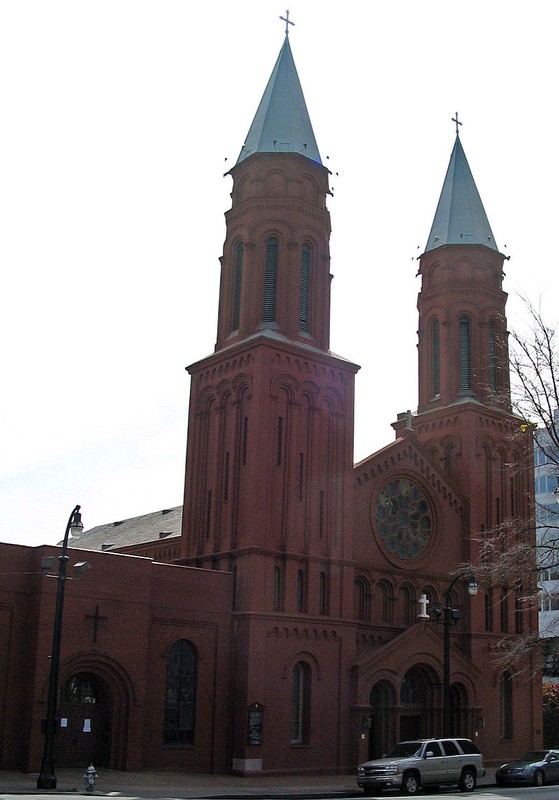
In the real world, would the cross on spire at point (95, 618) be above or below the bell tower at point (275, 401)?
below

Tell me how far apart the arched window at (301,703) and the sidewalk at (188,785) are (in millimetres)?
1673

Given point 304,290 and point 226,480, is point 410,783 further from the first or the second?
point 304,290

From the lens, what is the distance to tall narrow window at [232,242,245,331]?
142 feet

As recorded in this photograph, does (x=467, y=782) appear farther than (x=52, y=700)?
Yes

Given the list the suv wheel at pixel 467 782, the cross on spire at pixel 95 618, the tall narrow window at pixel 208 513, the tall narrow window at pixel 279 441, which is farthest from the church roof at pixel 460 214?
the suv wheel at pixel 467 782

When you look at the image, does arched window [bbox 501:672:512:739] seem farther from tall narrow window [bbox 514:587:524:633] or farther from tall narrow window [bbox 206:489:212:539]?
tall narrow window [bbox 206:489:212:539]

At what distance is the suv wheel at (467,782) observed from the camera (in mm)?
31562

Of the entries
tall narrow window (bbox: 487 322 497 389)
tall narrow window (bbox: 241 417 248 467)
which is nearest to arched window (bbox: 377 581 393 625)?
tall narrow window (bbox: 241 417 248 467)

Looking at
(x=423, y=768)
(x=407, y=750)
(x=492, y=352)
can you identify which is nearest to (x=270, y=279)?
(x=492, y=352)

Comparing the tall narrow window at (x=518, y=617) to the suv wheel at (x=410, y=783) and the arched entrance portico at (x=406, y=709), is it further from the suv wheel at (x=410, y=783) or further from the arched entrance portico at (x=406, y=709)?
the suv wheel at (x=410, y=783)

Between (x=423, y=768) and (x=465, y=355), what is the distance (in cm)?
2477

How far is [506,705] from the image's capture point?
45.6 metres

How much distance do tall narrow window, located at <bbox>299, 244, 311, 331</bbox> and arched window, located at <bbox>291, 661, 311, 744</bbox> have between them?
14.6 m

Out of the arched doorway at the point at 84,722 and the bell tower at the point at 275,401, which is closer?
the arched doorway at the point at 84,722
